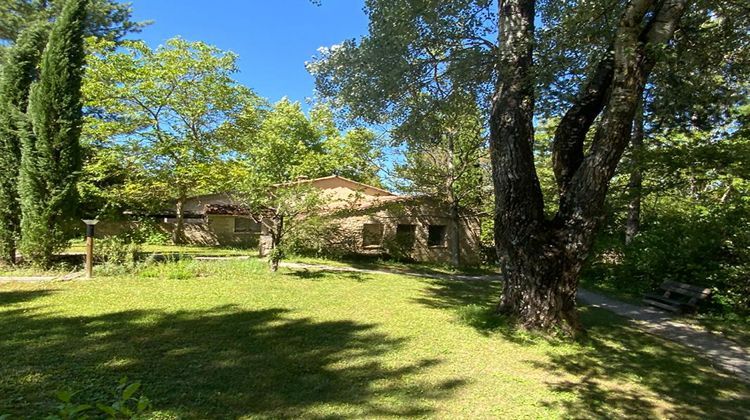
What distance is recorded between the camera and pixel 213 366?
4297mm

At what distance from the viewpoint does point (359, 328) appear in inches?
241

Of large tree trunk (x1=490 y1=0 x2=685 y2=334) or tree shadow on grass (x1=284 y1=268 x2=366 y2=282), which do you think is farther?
tree shadow on grass (x1=284 y1=268 x2=366 y2=282)

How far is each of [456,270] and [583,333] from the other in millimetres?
9983

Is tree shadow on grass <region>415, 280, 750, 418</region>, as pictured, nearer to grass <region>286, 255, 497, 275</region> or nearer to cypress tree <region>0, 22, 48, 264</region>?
grass <region>286, 255, 497, 275</region>

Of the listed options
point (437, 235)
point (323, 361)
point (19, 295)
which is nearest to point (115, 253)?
point (19, 295)

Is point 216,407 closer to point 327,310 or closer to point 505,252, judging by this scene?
point 327,310

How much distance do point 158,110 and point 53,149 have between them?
8222mm

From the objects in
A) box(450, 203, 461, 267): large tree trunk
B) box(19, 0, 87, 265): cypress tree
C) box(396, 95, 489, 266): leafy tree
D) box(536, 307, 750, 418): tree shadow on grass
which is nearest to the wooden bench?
box(536, 307, 750, 418): tree shadow on grass

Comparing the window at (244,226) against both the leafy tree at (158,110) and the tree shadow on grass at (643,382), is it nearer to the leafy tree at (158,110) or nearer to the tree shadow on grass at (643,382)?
the leafy tree at (158,110)

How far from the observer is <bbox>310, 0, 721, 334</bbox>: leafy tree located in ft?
18.1

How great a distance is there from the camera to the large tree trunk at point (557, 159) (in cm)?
545

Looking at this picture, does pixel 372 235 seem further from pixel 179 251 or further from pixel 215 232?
pixel 215 232

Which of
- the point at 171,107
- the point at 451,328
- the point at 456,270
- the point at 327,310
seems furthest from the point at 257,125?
the point at 451,328

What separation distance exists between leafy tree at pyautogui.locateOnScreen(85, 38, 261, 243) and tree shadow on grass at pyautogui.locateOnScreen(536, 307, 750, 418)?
47.2ft
